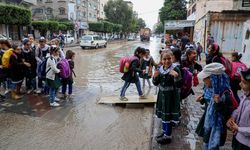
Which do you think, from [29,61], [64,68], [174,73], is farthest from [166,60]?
[29,61]

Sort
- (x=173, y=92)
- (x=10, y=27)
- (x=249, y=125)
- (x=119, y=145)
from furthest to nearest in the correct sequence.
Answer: (x=10, y=27), (x=119, y=145), (x=173, y=92), (x=249, y=125)

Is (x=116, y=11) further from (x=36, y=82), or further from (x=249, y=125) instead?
(x=249, y=125)

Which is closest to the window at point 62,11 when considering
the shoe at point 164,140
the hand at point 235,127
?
the shoe at point 164,140

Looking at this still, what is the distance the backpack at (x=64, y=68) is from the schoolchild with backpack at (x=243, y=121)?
5.07 m

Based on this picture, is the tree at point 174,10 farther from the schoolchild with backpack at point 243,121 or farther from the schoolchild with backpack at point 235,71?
the schoolchild with backpack at point 243,121

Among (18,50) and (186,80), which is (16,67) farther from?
(186,80)

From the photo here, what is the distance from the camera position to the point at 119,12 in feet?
209

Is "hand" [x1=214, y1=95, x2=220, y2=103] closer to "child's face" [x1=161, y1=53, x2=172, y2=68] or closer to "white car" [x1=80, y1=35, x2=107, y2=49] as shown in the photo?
"child's face" [x1=161, y1=53, x2=172, y2=68]

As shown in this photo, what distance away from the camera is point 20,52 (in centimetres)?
739

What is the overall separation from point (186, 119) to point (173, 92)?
174 centimetres

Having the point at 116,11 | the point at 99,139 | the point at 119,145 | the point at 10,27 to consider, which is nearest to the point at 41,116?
the point at 99,139

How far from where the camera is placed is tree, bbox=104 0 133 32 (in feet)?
201

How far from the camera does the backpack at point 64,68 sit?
696 centimetres

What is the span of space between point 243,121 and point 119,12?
6314 centimetres
